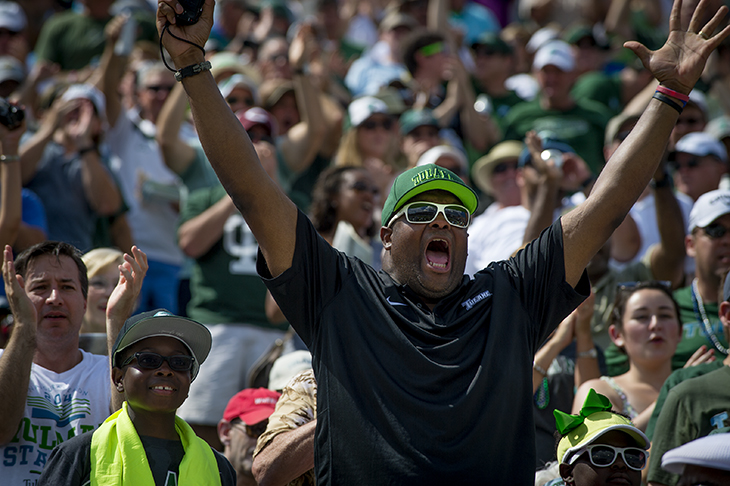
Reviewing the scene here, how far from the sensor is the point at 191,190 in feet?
23.9

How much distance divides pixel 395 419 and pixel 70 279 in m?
1.92

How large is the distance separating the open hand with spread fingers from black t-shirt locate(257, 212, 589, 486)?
76cm

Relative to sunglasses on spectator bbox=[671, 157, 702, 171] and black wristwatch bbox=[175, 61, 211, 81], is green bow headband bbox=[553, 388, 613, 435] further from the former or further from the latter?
sunglasses on spectator bbox=[671, 157, 702, 171]

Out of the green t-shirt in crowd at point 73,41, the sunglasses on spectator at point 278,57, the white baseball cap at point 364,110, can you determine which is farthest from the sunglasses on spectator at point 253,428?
the green t-shirt in crowd at point 73,41

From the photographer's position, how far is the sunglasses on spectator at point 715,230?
5.83 metres

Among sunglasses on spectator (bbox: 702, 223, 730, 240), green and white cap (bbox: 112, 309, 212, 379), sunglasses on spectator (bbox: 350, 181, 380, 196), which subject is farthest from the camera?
sunglasses on spectator (bbox: 350, 181, 380, 196)

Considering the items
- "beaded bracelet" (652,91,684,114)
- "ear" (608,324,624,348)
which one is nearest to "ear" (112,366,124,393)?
"beaded bracelet" (652,91,684,114)

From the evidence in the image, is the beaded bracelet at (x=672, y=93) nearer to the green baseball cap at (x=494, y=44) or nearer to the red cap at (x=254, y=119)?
the red cap at (x=254, y=119)

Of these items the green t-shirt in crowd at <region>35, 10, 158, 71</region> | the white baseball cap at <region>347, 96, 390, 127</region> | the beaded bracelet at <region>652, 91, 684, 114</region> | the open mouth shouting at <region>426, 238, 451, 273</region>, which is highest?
the green t-shirt in crowd at <region>35, 10, 158, 71</region>

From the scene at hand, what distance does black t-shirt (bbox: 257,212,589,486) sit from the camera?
3242mm

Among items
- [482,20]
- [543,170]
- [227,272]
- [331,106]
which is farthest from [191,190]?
[482,20]

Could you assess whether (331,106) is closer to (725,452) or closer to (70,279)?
(70,279)

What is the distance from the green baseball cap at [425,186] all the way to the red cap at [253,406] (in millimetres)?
1525

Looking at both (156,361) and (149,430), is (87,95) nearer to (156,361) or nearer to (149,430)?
(156,361)
